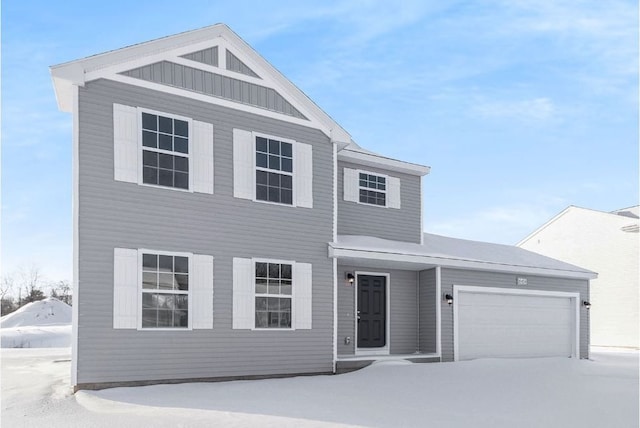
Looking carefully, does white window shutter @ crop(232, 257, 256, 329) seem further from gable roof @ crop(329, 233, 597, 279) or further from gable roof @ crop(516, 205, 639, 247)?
gable roof @ crop(516, 205, 639, 247)

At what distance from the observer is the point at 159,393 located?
8750mm

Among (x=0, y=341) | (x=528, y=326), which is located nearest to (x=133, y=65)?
(x=528, y=326)

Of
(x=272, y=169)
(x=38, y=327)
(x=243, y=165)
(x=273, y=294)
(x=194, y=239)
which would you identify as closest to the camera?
(x=194, y=239)

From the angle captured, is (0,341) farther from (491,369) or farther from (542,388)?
(542,388)

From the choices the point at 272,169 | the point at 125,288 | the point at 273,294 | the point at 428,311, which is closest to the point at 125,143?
the point at 125,288

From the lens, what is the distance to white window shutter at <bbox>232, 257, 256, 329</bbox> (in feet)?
34.8

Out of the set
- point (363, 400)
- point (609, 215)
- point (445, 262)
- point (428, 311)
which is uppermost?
point (609, 215)

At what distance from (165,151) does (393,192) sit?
641cm

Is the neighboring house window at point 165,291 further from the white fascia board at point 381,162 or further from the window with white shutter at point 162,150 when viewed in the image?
the white fascia board at point 381,162

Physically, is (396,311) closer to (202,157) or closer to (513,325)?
(513,325)

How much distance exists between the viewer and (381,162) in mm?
14062

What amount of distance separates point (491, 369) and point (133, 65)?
9.55 meters

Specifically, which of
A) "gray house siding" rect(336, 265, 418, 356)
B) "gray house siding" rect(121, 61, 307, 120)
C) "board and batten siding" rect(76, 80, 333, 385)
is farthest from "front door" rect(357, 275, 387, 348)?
"gray house siding" rect(121, 61, 307, 120)

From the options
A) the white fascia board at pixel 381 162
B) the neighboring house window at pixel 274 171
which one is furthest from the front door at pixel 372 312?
the neighboring house window at pixel 274 171
